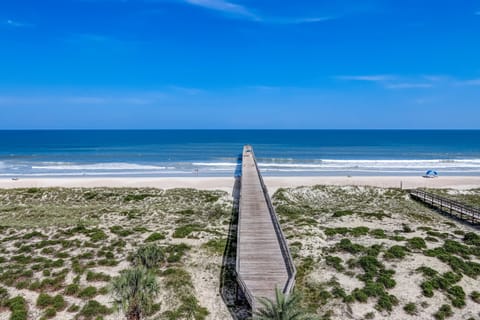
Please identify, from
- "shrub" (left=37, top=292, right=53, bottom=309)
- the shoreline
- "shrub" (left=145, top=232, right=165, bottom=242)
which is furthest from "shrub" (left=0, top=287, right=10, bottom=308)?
the shoreline

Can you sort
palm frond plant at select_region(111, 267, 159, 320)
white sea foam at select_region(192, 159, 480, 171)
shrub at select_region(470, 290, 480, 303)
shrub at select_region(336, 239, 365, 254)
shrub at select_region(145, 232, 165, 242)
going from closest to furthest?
1. palm frond plant at select_region(111, 267, 159, 320)
2. shrub at select_region(470, 290, 480, 303)
3. shrub at select_region(336, 239, 365, 254)
4. shrub at select_region(145, 232, 165, 242)
5. white sea foam at select_region(192, 159, 480, 171)

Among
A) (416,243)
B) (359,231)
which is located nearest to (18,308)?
(359,231)

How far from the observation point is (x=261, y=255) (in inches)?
475

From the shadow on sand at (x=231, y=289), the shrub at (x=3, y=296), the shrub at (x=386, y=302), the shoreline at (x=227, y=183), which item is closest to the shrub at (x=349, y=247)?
the shrub at (x=386, y=302)

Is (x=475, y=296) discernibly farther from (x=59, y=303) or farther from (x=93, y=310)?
(x=59, y=303)

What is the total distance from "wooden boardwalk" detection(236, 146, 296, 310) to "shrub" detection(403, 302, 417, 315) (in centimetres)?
414

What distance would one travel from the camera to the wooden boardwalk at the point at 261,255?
10000 mm

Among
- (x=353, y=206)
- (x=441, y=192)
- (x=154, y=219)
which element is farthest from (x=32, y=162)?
(x=441, y=192)

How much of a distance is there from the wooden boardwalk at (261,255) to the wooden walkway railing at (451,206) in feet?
44.2

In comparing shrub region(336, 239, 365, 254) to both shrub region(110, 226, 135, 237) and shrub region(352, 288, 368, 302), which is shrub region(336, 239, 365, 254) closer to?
shrub region(352, 288, 368, 302)

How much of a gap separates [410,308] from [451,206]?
1446cm

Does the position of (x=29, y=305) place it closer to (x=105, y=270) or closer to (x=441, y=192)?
(x=105, y=270)

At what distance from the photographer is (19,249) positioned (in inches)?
583

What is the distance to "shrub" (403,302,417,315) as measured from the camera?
33.4 feet
